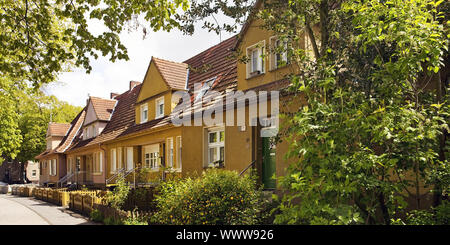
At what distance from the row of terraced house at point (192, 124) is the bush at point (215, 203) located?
4.33 feet

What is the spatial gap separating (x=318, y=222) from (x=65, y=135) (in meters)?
44.7

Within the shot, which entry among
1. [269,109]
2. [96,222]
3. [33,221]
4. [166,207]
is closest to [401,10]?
[166,207]

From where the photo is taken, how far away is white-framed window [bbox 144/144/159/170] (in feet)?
73.7

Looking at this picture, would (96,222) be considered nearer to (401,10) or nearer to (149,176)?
(149,176)

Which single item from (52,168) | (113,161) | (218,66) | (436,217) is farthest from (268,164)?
(52,168)

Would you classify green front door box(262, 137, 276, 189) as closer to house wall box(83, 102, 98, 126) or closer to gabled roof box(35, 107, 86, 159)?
house wall box(83, 102, 98, 126)

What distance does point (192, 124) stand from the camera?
17562mm

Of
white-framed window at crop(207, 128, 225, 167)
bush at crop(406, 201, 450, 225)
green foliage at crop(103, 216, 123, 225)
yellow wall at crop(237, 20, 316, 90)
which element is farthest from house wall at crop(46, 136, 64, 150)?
bush at crop(406, 201, 450, 225)

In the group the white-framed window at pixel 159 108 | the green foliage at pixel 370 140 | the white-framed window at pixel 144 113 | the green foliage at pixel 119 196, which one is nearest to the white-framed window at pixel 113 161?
the white-framed window at pixel 144 113

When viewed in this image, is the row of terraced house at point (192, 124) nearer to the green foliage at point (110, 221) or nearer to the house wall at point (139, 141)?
the house wall at point (139, 141)

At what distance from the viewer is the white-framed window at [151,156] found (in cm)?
2247

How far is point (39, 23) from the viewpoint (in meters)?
10.6

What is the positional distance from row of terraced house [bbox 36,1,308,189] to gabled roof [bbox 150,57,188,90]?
6 centimetres

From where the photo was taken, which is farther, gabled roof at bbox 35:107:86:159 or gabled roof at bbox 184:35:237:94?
gabled roof at bbox 35:107:86:159
